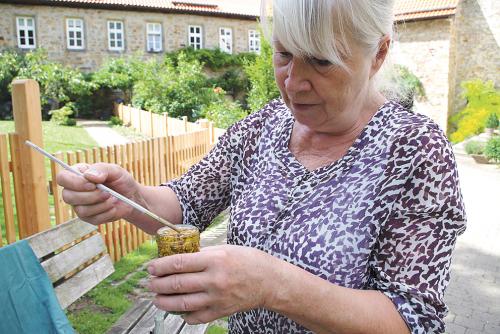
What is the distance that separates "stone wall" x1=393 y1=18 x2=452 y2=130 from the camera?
18.2 metres

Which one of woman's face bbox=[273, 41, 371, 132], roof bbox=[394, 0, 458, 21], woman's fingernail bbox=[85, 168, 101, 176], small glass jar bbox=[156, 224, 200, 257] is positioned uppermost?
roof bbox=[394, 0, 458, 21]

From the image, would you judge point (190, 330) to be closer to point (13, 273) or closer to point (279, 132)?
point (13, 273)

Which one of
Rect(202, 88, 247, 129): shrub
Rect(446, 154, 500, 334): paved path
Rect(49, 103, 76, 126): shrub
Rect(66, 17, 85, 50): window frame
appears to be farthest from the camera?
Rect(66, 17, 85, 50): window frame

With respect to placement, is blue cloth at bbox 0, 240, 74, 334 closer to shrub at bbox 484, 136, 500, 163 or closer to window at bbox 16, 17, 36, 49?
shrub at bbox 484, 136, 500, 163

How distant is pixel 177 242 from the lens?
1.15 meters

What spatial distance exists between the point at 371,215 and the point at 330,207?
12 centimetres

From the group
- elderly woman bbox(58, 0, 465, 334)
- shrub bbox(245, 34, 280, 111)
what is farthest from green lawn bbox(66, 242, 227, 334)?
shrub bbox(245, 34, 280, 111)

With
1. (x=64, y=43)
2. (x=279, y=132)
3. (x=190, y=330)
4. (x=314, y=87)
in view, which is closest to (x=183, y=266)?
(x=314, y=87)

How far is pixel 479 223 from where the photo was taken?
7.46m

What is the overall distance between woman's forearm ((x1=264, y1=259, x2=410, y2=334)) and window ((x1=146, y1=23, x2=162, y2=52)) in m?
25.3

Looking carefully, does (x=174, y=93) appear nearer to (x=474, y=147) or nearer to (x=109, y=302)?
(x=474, y=147)

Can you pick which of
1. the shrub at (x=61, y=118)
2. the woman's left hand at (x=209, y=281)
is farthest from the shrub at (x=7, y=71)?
→ the woman's left hand at (x=209, y=281)

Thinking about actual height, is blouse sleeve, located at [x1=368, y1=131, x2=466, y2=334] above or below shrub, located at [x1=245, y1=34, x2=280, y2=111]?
below

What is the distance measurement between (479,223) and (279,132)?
687 cm
